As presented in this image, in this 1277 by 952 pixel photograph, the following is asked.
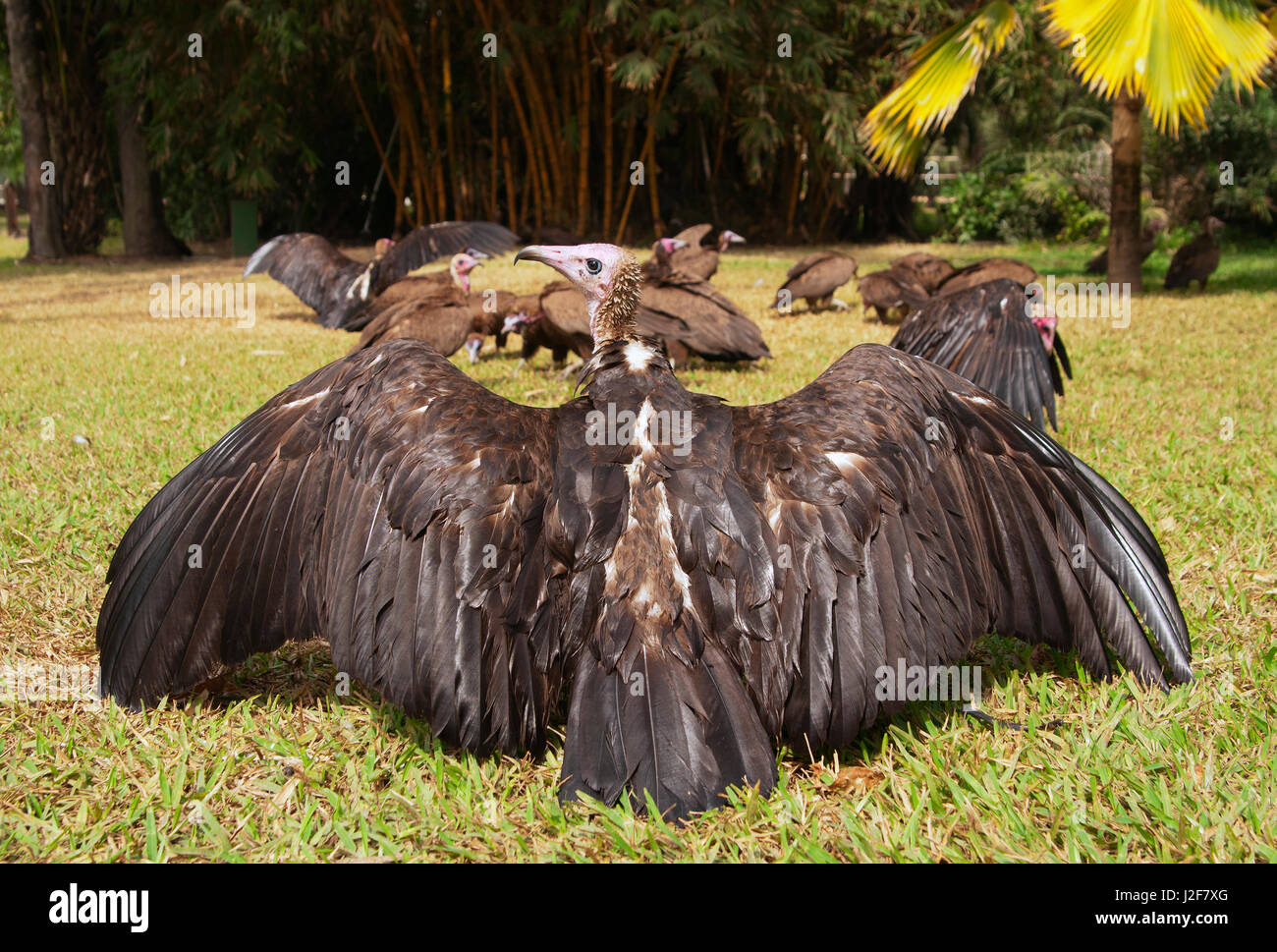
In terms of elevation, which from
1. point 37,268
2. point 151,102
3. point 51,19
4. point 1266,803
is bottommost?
point 1266,803

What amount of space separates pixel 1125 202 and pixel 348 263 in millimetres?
8799

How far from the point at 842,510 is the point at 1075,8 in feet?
28.9

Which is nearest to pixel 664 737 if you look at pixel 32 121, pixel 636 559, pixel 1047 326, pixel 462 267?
pixel 636 559

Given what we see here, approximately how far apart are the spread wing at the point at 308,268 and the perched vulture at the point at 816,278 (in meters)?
4.27

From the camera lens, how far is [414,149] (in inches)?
704

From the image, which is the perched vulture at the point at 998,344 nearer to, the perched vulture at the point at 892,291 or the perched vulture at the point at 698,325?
the perched vulture at the point at 698,325

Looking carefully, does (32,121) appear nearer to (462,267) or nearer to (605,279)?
(462,267)

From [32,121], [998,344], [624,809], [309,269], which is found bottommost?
[624,809]

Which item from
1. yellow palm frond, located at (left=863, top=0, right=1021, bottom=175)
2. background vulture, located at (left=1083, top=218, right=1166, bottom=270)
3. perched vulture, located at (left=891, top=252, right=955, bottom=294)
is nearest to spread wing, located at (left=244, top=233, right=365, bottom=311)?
perched vulture, located at (left=891, top=252, right=955, bottom=294)

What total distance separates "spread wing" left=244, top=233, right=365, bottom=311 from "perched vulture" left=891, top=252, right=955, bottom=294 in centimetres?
523

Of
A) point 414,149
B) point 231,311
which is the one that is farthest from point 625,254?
point 414,149

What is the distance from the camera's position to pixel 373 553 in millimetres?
2473

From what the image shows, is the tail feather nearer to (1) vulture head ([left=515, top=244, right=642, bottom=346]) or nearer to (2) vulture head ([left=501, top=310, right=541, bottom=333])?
(1) vulture head ([left=515, top=244, right=642, bottom=346])

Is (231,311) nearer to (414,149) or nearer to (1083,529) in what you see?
(414,149)
